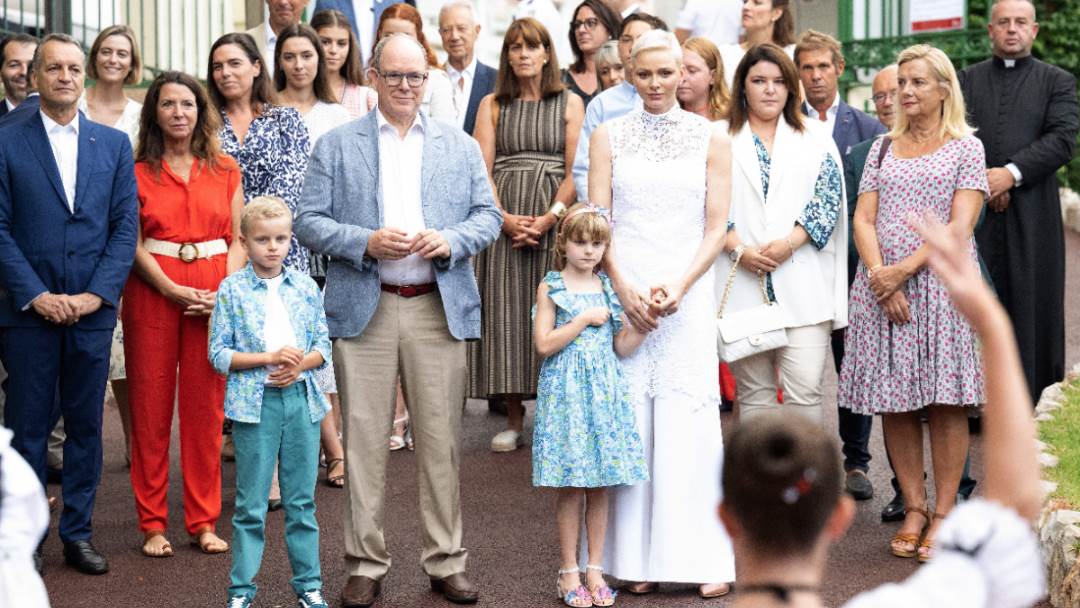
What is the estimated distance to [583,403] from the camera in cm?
585

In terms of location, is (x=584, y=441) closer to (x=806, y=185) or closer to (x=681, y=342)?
(x=681, y=342)

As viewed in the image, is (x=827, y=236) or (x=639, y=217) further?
(x=827, y=236)

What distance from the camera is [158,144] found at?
6770 millimetres

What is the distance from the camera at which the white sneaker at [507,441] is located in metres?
8.46

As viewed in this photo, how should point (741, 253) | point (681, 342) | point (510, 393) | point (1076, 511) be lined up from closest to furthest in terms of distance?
point (1076, 511)
point (681, 342)
point (741, 253)
point (510, 393)

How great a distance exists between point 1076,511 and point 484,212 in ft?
8.46

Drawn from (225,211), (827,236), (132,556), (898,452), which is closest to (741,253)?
(827,236)

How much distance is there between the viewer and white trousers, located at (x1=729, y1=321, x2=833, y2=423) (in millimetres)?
6508

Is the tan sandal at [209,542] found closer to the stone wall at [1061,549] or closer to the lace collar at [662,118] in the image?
the lace collar at [662,118]

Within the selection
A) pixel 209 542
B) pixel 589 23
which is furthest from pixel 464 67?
Answer: pixel 209 542

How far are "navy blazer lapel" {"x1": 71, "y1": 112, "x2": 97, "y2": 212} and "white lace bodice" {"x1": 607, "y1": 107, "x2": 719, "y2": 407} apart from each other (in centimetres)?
226

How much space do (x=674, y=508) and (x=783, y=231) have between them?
1407 millimetres

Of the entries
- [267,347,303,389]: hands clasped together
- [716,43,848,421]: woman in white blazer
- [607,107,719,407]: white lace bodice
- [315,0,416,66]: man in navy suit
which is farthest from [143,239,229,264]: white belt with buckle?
[315,0,416,66]: man in navy suit

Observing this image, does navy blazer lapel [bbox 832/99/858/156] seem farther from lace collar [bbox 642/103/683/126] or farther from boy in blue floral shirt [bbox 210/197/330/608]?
boy in blue floral shirt [bbox 210/197/330/608]
